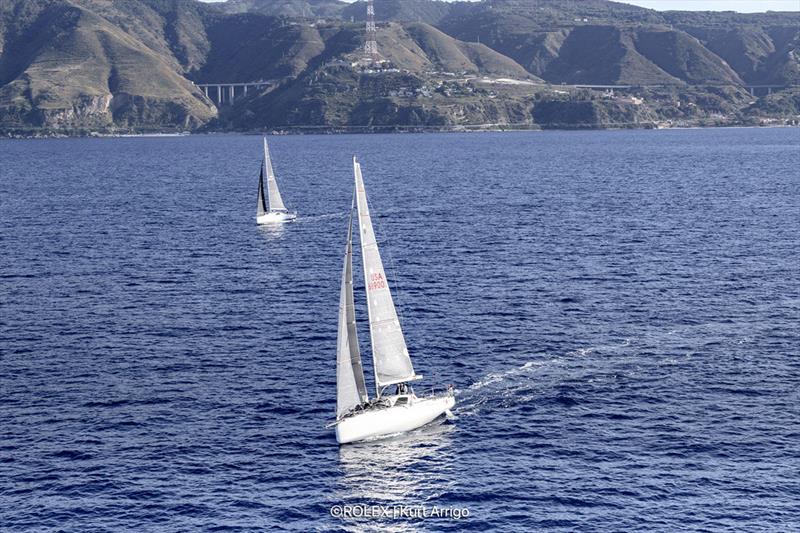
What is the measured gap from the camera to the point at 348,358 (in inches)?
3130

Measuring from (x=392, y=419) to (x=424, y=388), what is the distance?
37.0ft

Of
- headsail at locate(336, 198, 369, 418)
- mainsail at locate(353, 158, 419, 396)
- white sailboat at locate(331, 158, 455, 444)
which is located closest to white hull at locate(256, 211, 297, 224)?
mainsail at locate(353, 158, 419, 396)

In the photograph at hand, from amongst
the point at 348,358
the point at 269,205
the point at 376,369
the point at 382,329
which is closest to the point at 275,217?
the point at 269,205

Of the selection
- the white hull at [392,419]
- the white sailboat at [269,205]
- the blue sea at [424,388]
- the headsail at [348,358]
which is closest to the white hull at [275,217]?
the white sailboat at [269,205]

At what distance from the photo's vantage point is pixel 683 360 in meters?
95.4

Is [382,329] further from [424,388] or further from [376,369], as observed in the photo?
[424,388]

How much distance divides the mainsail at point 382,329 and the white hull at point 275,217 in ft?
355

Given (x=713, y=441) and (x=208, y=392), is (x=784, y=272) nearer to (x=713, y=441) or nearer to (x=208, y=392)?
(x=713, y=441)

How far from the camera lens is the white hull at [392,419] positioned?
77.1 meters

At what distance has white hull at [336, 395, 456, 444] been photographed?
77.1 m

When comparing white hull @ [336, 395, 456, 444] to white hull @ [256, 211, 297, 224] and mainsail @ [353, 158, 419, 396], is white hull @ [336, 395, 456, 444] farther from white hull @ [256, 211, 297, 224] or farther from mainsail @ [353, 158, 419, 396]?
white hull @ [256, 211, 297, 224]

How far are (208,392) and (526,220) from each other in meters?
106

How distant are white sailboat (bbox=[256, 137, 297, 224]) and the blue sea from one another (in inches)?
1311

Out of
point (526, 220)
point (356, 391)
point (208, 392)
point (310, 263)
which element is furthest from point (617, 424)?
point (526, 220)
